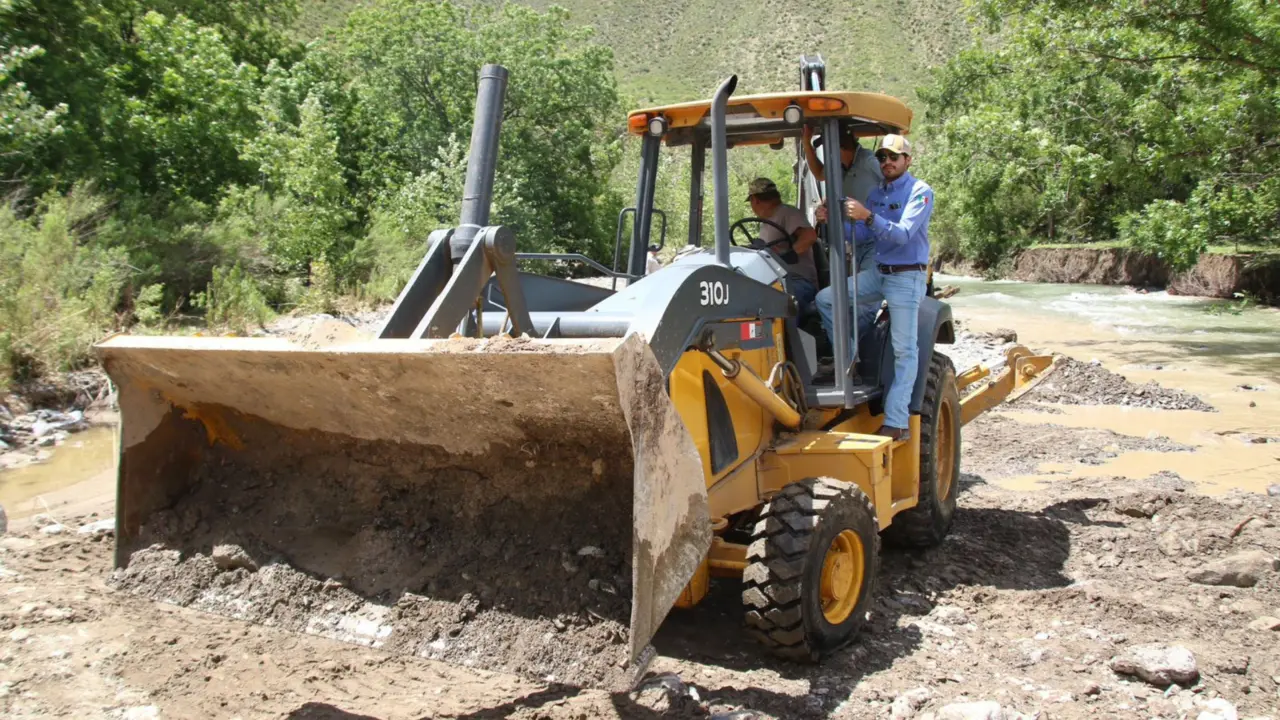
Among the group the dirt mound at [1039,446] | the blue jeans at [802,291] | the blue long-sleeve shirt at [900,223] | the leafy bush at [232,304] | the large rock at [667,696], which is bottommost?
the dirt mound at [1039,446]

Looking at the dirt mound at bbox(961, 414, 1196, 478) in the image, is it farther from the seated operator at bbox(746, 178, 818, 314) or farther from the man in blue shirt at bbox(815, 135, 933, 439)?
the seated operator at bbox(746, 178, 818, 314)

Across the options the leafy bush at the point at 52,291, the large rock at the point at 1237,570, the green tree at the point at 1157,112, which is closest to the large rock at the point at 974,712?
the large rock at the point at 1237,570

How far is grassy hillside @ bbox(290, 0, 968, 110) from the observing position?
72.6 metres

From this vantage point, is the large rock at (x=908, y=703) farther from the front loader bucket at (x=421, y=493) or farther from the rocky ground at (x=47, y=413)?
the rocky ground at (x=47, y=413)

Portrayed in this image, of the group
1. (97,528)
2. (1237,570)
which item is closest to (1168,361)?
(1237,570)

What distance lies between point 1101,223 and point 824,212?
33.3 meters

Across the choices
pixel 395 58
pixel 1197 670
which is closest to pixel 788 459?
pixel 1197 670

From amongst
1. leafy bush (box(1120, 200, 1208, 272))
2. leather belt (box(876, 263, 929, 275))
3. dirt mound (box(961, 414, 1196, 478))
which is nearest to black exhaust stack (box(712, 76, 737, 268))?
leather belt (box(876, 263, 929, 275))

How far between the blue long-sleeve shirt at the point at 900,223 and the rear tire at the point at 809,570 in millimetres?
1490

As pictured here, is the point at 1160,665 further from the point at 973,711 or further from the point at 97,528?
the point at 97,528

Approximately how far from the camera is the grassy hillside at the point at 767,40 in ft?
238

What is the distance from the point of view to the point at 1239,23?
1296cm

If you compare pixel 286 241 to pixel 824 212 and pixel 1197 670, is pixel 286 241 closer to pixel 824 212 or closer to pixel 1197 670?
pixel 824 212

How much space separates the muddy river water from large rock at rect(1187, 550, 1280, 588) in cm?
252
